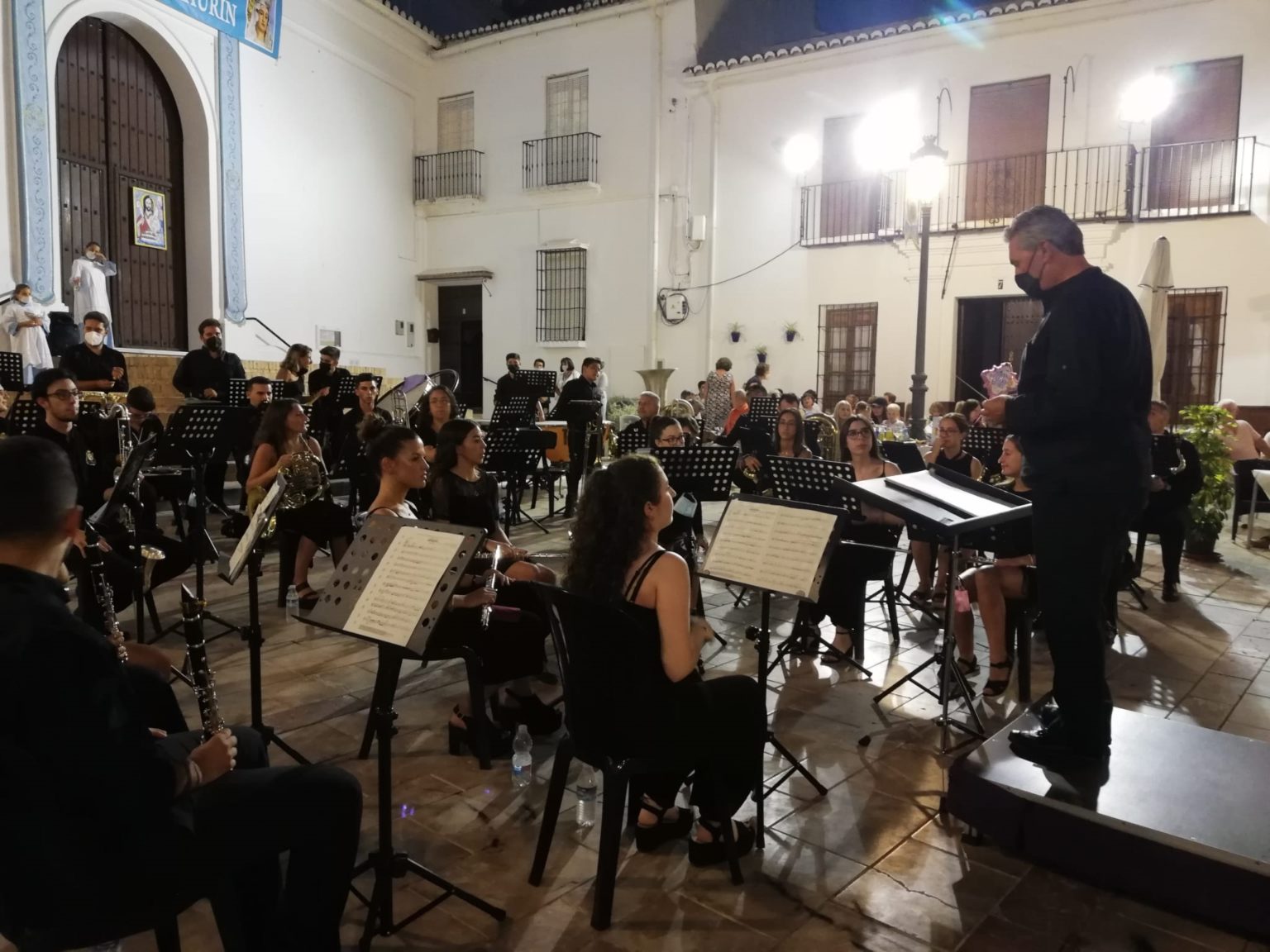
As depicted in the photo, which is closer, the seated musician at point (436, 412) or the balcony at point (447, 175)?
the seated musician at point (436, 412)

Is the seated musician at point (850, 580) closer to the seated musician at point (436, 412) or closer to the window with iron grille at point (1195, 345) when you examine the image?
the seated musician at point (436, 412)

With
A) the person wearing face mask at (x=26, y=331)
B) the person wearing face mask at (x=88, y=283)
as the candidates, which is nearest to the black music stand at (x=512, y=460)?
the person wearing face mask at (x=26, y=331)

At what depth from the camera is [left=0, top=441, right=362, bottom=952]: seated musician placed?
1520 millimetres

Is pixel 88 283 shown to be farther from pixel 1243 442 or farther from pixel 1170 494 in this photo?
pixel 1243 442

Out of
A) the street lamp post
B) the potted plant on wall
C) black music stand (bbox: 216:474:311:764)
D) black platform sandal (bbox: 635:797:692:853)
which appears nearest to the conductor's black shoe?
black platform sandal (bbox: 635:797:692:853)

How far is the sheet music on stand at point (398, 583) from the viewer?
7.48ft

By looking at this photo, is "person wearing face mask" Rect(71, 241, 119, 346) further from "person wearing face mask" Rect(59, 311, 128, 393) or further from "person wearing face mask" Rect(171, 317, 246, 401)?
"person wearing face mask" Rect(171, 317, 246, 401)

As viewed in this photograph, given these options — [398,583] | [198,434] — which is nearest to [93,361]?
[198,434]

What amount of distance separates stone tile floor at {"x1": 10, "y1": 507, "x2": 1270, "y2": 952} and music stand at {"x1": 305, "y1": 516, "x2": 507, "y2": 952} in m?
0.12

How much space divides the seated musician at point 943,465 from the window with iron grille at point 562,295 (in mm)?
11289

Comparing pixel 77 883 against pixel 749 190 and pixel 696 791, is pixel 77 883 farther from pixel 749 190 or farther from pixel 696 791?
pixel 749 190

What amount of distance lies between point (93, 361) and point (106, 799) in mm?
8338

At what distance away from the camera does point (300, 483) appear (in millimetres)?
5418

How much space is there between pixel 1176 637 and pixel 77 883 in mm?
5609
